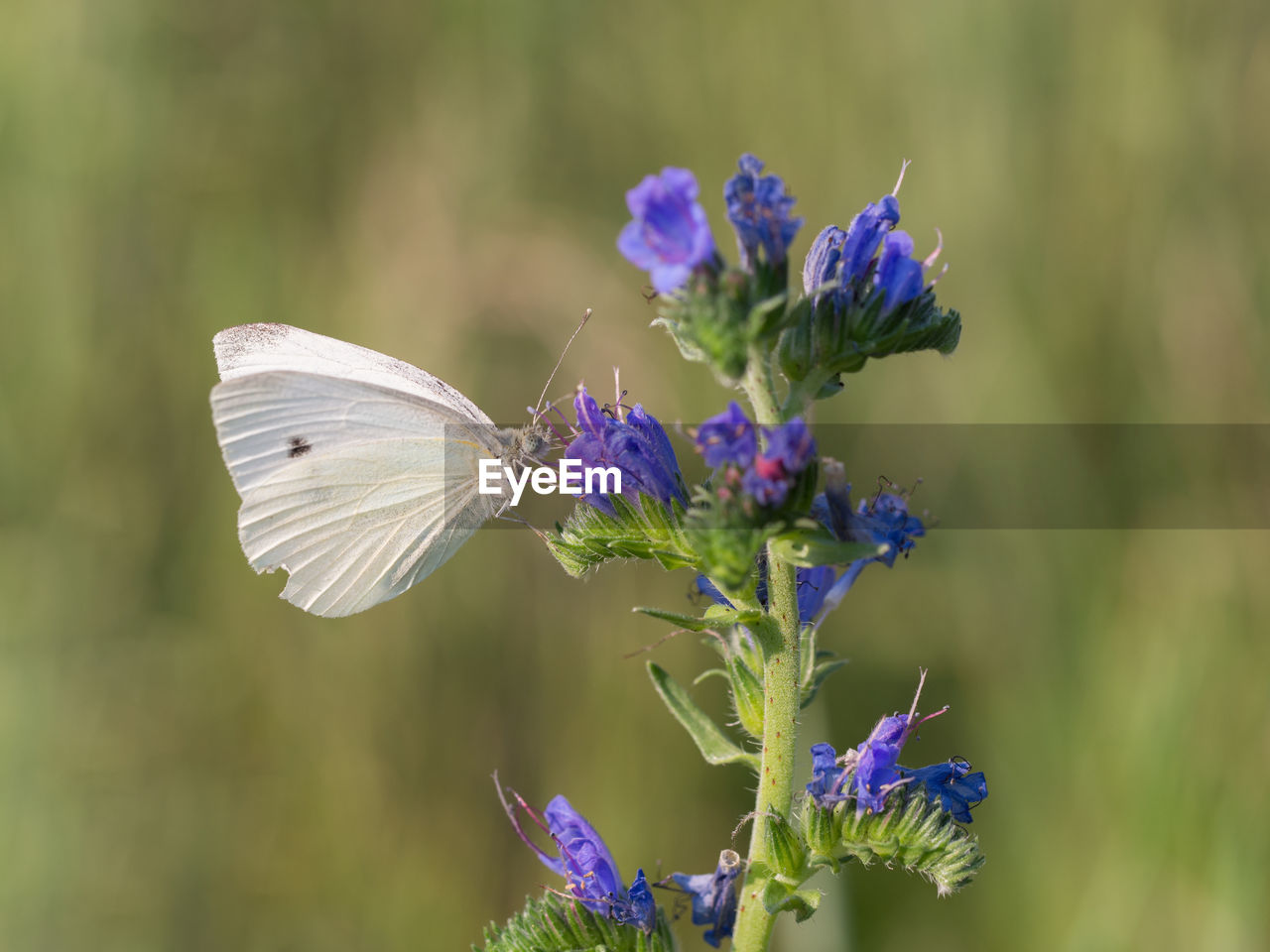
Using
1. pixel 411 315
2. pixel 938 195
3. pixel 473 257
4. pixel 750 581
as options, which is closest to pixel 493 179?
pixel 473 257

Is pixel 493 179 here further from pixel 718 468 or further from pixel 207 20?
pixel 718 468

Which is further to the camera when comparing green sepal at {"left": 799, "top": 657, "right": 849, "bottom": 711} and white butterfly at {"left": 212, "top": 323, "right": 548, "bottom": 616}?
white butterfly at {"left": 212, "top": 323, "right": 548, "bottom": 616}

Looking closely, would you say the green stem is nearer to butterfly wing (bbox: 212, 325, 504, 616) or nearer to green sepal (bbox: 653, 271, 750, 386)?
green sepal (bbox: 653, 271, 750, 386)

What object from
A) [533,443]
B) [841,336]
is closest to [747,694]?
[841,336]

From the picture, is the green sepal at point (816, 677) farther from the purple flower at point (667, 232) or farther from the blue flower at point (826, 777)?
the purple flower at point (667, 232)

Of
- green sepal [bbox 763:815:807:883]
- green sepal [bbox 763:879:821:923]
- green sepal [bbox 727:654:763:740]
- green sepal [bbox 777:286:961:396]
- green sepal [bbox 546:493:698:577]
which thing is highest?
green sepal [bbox 777:286:961:396]

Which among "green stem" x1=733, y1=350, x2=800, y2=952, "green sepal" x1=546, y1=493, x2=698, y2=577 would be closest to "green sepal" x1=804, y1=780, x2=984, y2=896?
"green stem" x1=733, y1=350, x2=800, y2=952
